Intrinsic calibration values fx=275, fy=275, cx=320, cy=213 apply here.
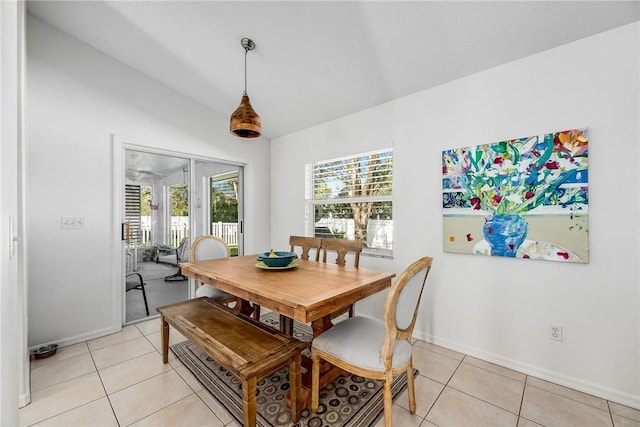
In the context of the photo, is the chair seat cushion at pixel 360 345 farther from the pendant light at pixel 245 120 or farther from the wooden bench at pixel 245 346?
the pendant light at pixel 245 120

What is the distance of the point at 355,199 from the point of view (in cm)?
326

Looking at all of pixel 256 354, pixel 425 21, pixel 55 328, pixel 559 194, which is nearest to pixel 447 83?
pixel 425 21

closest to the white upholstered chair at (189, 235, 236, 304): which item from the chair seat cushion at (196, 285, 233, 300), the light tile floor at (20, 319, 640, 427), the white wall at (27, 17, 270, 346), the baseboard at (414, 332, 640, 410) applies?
the chair seat cushion at (196, 285, 233, 300)

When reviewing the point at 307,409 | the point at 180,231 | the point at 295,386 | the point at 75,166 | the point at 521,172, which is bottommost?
the point at 307,409

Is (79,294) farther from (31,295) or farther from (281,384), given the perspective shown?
(281,384)

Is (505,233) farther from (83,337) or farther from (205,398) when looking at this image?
(83,337)

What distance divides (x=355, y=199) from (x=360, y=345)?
6.38 feet

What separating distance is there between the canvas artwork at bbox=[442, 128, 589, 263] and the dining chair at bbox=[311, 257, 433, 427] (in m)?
1.01

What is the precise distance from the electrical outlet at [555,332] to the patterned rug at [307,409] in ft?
3.31

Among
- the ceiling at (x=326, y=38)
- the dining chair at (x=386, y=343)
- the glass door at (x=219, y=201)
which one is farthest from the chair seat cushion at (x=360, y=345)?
the glass door at (x=219, y=201)

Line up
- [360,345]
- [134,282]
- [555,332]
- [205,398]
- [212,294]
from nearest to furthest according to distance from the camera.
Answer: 1. [360,345]
2. [205,398]
3. [555,332]
4. [212,294]
5. [134,282]

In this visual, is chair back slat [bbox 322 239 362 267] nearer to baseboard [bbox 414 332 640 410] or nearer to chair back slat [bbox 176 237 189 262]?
baseboard [bbox 414 332 640 410]

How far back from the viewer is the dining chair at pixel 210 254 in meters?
2.66

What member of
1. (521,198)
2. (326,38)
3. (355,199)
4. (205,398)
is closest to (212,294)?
(205,398)
